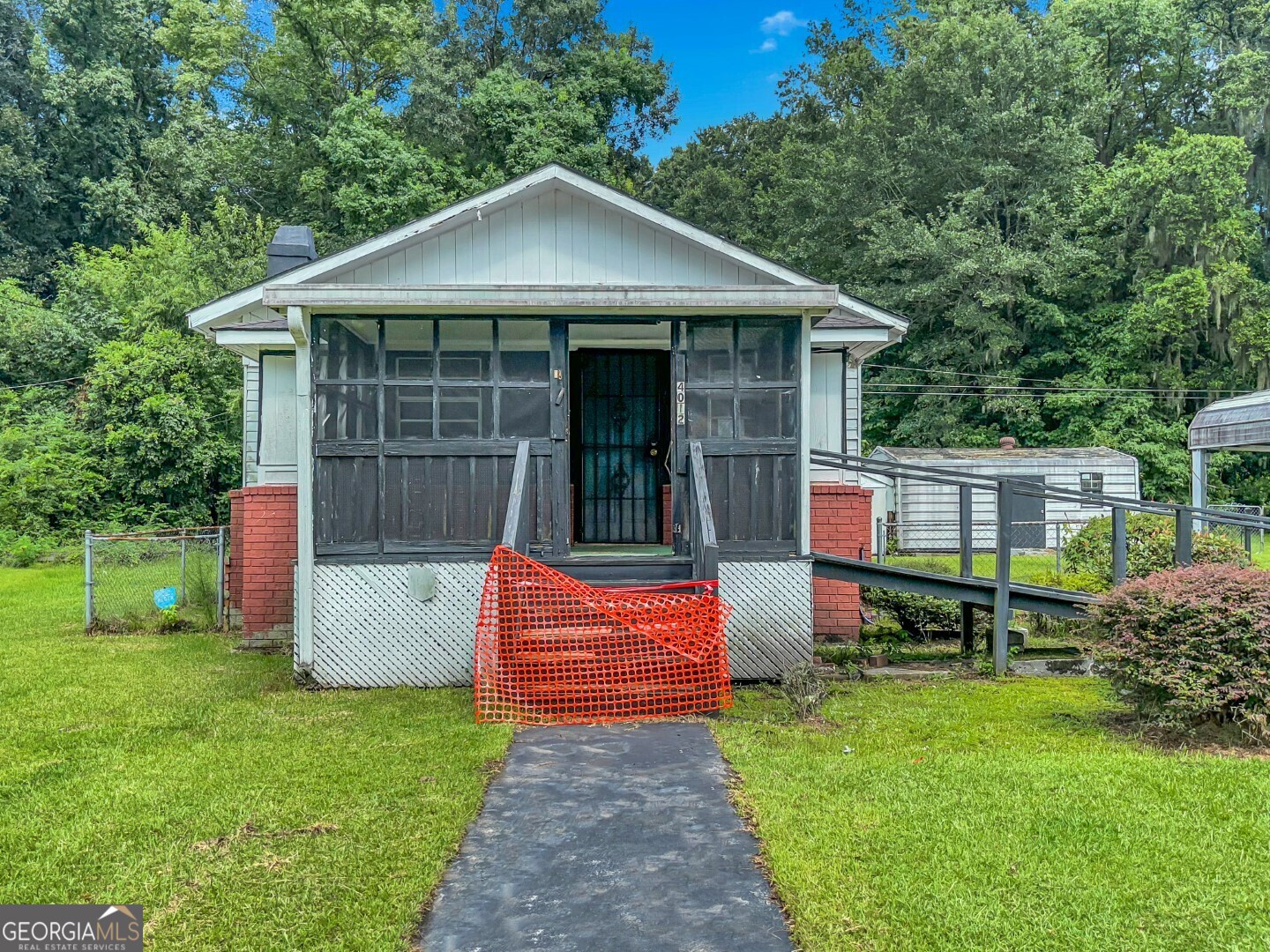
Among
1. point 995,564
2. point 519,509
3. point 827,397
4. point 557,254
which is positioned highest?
point 557,254

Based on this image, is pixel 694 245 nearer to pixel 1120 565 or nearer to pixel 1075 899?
pixel 1120 565

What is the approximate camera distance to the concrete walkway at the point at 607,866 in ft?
11.5

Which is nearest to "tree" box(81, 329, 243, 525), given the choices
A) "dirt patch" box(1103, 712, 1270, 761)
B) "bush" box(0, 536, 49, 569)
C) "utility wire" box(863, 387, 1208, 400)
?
"bush" box(0, 536, 49, 569)

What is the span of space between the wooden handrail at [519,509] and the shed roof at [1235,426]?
13573 millimetres

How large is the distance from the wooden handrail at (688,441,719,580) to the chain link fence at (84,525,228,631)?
6.59 metres

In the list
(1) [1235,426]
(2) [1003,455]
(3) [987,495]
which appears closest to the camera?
(1) [1235,426]

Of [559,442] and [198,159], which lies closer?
[559,442]

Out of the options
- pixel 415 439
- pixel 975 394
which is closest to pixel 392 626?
pixel 415 439

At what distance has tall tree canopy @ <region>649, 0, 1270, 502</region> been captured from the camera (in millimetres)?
26172

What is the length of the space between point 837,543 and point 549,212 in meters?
4.44

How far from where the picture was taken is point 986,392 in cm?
2820

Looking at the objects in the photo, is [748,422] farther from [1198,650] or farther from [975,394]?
[975,394]

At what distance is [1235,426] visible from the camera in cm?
1689

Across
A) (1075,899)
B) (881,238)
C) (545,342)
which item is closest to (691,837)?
(1075,899)
